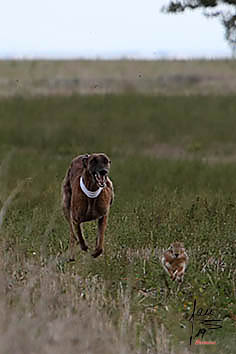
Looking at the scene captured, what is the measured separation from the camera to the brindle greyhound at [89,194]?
7.48 metres

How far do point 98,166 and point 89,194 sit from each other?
523 mm

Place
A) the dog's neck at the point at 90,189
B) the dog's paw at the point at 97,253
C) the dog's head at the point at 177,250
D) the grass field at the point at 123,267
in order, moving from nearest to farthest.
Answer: the grass field at the point at 123,267 → the dog's head at the point at 177,250 → the dog's neck at the point at 90,189 → the dog's paw at the point at 97,253

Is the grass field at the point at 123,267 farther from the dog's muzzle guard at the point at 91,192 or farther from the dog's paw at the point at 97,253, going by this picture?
the dog's muzzle guard at the point at 91,192

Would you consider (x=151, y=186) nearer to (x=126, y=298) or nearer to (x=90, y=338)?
(x=126, y=298)

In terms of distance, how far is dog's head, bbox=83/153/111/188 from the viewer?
7.36m

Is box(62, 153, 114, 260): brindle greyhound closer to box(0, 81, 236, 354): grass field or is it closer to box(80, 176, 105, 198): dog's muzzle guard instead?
box(80, 176, 105, 198): dog's muzzle guard

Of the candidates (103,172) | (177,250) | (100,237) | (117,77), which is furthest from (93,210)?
(117,77)

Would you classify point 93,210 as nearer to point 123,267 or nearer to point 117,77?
point 123,267

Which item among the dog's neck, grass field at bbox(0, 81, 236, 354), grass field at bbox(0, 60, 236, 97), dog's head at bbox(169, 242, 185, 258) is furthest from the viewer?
grass field at bbox(0, 60, 236, 97)

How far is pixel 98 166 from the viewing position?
24.4ft

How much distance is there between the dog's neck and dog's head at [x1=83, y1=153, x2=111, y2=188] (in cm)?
18

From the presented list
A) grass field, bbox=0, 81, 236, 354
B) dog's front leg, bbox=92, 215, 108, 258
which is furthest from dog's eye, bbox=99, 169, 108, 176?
dog's front leg, bbox=92, 215, 108, 258

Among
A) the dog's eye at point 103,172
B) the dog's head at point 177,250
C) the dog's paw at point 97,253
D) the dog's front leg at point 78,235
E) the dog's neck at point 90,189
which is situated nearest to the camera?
the dog's head at point 177,250

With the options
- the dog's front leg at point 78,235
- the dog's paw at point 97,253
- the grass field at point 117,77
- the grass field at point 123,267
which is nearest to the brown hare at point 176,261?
the grass field at point 123,267
